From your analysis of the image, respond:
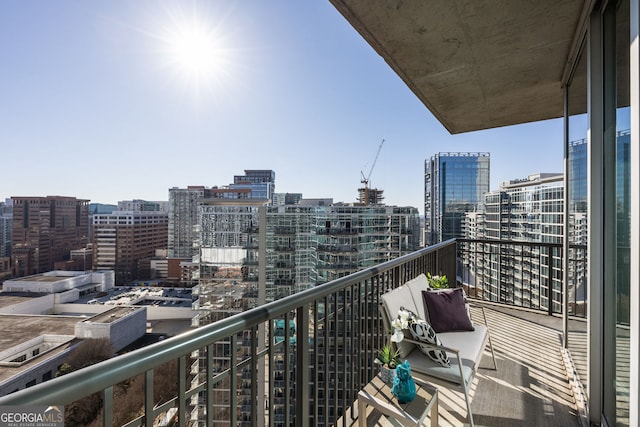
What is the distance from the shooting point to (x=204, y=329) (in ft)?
2.93

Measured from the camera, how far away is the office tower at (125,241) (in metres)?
20.9

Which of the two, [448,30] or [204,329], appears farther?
[448,30]

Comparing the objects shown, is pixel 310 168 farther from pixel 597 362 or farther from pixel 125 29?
pixel 597 362

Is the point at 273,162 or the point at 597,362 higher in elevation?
the point at 273,162

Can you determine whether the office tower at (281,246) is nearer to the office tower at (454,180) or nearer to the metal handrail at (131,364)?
the office tower at (454,180)

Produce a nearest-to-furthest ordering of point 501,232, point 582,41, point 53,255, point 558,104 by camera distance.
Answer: point 582,41 < point 558,104 < point 501,232 < point 53,255

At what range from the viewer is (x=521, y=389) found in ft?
7.91

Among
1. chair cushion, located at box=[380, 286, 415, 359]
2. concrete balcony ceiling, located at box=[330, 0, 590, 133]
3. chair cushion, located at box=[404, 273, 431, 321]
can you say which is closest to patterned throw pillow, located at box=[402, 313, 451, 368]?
chair cushion, located at box=[380, 286, 415, 359]

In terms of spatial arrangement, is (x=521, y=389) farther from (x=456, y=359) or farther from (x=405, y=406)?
(x=405, y=406)

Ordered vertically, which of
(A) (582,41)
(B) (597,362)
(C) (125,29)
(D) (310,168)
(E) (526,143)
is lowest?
(B) (597,362)

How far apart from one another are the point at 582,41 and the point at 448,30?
3.25 ft

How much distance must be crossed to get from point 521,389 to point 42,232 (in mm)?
21943

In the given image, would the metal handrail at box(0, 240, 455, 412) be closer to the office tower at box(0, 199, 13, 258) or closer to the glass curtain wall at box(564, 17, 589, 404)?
the glass curtain wall at box(564, 17, 589, 404)

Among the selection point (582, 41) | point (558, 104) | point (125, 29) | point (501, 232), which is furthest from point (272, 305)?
point (125, 29)
